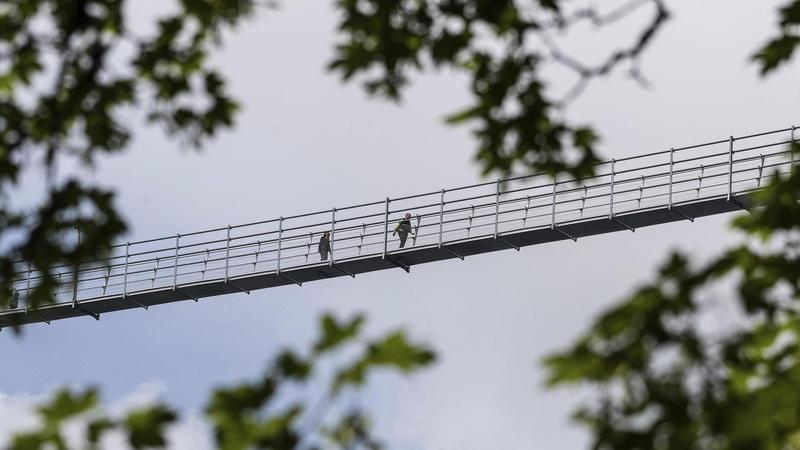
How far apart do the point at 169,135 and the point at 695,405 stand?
3.07 meters

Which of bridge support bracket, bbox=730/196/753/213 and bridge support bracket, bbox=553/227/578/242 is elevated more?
bridge support bracket, bbox=553/227/578/242

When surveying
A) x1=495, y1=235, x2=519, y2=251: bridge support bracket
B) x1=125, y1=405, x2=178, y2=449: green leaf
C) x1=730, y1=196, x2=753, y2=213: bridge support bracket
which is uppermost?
x1=495, y1=235, x2=519, y2=251: bridge support bracket

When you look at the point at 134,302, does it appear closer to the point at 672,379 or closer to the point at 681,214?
the point at 681,214

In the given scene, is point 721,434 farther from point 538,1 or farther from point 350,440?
point 538,1

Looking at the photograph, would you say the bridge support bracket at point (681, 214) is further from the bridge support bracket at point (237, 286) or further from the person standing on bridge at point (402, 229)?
the bridge support bracket at point (237, 286)

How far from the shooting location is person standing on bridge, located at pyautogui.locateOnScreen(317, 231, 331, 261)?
26359 millimetres

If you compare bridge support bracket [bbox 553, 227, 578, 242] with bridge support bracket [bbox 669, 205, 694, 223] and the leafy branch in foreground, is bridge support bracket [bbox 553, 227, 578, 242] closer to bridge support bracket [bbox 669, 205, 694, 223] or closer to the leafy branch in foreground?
bridge support bracket [bbox 669, 205, 694, 223]

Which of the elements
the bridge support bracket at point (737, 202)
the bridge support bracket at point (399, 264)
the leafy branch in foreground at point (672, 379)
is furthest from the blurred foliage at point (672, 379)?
the bridge support bracket at point (399, 264)

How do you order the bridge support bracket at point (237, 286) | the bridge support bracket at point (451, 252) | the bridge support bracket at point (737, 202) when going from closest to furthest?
the bridge support bracket at point (737, 202)
the bridge support bracket at point (451, 252)
the bridge support bracket at point (237, 286)

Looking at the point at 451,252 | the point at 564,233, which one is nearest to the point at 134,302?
the point at 451,252

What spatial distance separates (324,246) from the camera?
2652cm

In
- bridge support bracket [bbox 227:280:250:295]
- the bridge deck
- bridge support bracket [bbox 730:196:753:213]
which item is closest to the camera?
bridge support bracket [bbox 730:196:753:213]

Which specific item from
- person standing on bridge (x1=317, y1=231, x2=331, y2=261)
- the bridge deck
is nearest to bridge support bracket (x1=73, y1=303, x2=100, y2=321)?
the bridge deck

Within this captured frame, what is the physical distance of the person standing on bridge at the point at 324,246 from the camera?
86.5 ft
